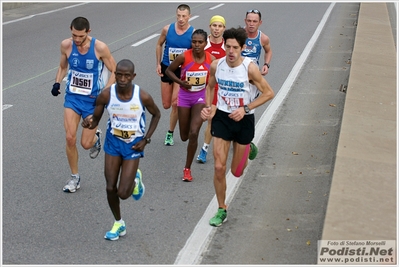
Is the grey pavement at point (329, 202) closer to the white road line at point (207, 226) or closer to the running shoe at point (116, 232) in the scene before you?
the white road line at point (207, 226)

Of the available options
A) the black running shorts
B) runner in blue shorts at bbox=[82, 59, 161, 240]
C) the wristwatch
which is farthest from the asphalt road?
the wristwatch

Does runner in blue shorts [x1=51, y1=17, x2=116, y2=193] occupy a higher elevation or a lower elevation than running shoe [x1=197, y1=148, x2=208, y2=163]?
higher

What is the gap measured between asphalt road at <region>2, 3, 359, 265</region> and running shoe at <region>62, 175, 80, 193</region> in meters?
0.09

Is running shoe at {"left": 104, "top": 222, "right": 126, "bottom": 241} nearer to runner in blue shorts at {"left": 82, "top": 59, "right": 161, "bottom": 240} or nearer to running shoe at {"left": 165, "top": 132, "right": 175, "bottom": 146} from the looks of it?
runner in blue shorts at {"left": 82, "top": 59, "right": 161, "bottom": 240}

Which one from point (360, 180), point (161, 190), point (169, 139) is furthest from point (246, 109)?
point (169, 139)

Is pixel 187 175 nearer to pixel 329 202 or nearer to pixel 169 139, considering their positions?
pixel 169 139

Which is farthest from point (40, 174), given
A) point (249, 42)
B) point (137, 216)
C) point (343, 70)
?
point (343, 70)

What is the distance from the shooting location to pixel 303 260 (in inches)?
264

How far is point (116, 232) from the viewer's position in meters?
7.10

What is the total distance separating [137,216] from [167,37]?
11.0ft

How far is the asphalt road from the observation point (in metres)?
6.89

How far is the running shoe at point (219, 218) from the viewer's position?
296 inches

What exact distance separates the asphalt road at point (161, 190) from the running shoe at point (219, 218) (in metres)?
0.07

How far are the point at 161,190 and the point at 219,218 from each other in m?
1.26
